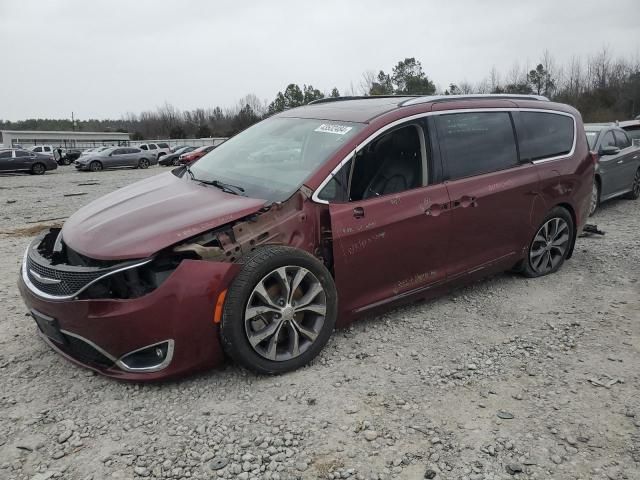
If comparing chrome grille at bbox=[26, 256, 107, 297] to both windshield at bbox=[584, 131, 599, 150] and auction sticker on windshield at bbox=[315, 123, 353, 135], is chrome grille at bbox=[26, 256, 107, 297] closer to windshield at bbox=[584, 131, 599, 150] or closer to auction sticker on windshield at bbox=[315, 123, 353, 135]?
auction sticker on windshield at bbox=[315, 123, 353, 135]

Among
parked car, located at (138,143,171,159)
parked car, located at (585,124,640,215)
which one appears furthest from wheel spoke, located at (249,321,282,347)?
parked car, located at (138,143,171,159)

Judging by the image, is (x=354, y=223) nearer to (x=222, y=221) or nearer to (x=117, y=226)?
(x=222, y=221)

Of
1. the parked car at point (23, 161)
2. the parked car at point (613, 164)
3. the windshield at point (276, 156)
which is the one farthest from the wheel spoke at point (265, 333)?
the parked car at point (23, 161)

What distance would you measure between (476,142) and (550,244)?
1558mm

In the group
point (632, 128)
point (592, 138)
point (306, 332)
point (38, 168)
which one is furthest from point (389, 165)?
point (38, 168)

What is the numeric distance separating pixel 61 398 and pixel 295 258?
160 centimetres

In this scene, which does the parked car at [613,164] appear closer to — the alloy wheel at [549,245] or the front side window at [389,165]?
the alloy wheel at [549,245]

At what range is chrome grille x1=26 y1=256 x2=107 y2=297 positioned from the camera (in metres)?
2.84

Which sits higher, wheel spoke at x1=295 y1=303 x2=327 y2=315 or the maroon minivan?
the maroon minivan

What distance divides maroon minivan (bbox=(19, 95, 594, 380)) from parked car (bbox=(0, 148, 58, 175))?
25691 mm

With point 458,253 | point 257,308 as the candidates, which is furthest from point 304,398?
point 458,253

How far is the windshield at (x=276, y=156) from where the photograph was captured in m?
3.51

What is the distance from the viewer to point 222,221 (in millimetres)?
3080

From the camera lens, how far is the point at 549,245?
5066 millimetres
